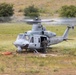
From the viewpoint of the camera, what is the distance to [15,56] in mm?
19672

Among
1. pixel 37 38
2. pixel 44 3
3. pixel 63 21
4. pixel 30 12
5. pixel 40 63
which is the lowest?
pixel 44 3

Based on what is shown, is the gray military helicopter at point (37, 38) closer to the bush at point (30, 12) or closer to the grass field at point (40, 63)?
the grass field at point (40, 63)

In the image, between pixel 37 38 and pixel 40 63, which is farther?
pixel 37 38

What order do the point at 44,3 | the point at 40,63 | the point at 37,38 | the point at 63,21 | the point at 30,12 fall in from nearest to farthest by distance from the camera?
the point at 40,63, the point at 63,21, the point at 37,38, the point at 30,12, the point at 44,3

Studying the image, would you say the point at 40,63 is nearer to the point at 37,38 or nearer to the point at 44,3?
the point at 37,38

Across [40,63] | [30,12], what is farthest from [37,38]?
[30,12]

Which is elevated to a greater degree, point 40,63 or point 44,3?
point 40,63

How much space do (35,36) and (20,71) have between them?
21.9 feet

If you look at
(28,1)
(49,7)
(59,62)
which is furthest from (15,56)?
(28,1)

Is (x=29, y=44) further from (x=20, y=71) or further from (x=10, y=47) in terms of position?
(x=20, y=71)

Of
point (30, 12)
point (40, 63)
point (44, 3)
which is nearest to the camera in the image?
point (40, 63)

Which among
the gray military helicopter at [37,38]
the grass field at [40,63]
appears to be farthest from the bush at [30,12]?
the gray military helicopter at [37,38]

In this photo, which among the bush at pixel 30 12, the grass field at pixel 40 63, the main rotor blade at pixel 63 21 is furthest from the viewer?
the bush at pixel 30 12

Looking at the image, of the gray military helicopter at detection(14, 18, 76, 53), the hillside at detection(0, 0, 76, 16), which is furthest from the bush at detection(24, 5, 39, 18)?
the gray military helicopter at detection(14, 18, 76, 53)
